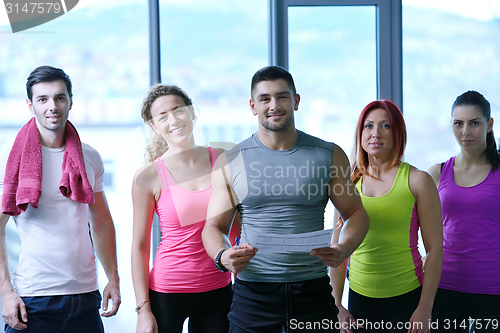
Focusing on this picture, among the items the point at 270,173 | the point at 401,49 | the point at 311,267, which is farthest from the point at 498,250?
the point at 401,49

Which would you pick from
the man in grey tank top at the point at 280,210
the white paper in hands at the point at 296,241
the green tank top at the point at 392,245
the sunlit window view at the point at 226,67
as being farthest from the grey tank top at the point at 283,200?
the sunlit window view at the point at 226,67

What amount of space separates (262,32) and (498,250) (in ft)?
5.35

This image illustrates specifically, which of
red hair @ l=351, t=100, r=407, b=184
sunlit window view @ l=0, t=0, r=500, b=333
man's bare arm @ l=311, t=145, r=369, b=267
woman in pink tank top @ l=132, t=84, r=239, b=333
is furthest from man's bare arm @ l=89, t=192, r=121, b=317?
red hair @ l=351, t=100, r=407, b=184

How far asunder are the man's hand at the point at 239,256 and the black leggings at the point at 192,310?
0.31 meters

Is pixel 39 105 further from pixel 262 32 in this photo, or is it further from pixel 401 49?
pixel 401 49

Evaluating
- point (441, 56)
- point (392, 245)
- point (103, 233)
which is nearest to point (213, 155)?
point (103, 233)

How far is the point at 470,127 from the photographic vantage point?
170cm

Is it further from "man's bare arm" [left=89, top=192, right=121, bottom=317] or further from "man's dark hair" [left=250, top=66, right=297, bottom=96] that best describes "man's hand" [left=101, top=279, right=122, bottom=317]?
"man's dark hair" [left=250, top=66, right=297, bottom=96]

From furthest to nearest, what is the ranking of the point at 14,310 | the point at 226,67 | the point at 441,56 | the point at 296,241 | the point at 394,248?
1. the point at 441,56
2. the point at 226,67
3. the point at 394,248
4. the point at 14,310
5. the point at 296,241

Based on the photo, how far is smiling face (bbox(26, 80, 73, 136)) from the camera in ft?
4.80

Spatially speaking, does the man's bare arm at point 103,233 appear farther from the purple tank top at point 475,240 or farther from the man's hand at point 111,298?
the purple tank top at point 475,240

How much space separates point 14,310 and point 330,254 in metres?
1.07

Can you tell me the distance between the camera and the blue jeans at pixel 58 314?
1.42m

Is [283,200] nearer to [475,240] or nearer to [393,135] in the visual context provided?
[393,135]
